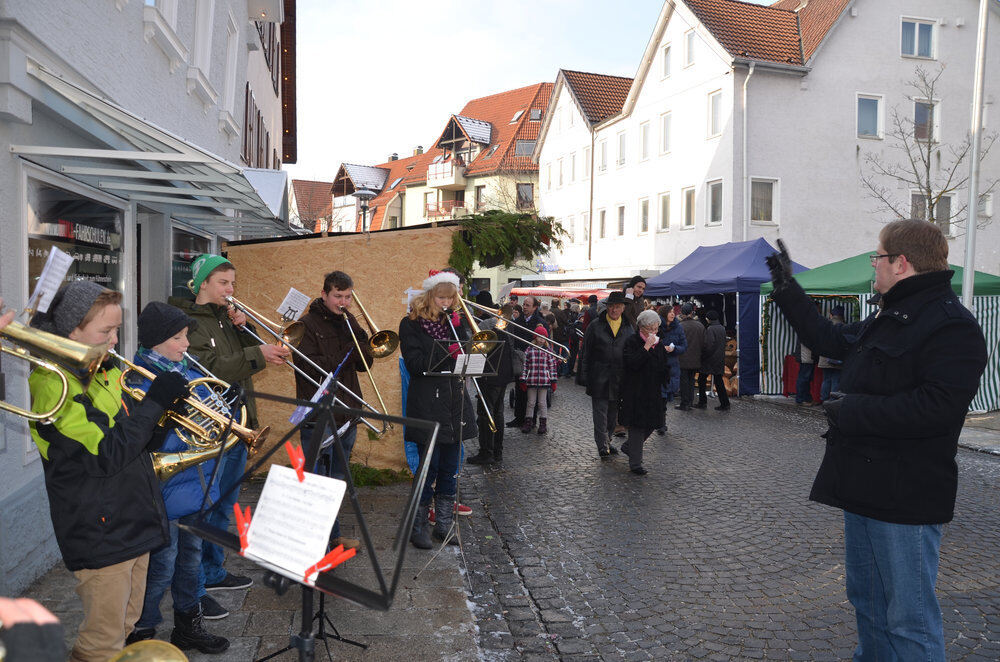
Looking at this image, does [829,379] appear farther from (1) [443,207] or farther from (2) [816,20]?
(1) [443,207]

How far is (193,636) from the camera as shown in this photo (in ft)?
12.5

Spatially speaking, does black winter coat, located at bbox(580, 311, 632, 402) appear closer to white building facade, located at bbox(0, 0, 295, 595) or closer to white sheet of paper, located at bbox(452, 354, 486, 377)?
→ white sheet of paper, located at bbox(452, 354, 486, 377)

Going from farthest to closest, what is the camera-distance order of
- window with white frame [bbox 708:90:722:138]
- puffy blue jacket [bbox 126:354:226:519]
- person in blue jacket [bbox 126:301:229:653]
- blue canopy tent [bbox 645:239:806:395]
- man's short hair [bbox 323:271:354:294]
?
window with white frame [bbox 708:90:722:138]
blue canopy tent [bbox 645:239:806:395]
man's short hair [bbox 323:271:354:294]
puffy blue jacket [bbox 126:354:226:519]
person in blue jacket [bbox 126:301:229:653]

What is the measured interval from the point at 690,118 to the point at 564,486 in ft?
71.4

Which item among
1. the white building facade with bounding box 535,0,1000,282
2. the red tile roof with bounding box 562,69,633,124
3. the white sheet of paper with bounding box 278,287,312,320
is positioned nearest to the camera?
the white sheet of paper with bounding box 278,287,312,320

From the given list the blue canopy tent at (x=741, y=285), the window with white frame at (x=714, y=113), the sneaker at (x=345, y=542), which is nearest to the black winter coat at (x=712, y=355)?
the blue canopy tent at (x=741, y=285)

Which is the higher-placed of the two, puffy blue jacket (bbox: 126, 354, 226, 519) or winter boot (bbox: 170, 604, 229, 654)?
puffy blue jacket (bbox: 126, 354, 226, 519)

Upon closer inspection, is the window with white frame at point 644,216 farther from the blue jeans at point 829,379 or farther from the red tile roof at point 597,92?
the blue jeans at point 829,379

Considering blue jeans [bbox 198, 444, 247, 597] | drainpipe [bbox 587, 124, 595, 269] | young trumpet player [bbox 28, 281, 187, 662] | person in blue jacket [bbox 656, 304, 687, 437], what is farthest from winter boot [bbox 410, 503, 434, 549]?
drainpipe [bbox 587, 124, 595, 269]

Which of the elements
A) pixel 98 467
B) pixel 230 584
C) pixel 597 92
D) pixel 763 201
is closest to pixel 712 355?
pixel 230 584

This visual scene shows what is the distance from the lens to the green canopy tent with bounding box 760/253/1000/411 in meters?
12.7

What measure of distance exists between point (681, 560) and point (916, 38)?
87.3ft

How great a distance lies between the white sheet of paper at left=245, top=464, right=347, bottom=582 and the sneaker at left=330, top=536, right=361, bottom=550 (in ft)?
0.73

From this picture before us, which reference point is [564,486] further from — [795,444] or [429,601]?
[795,444]
